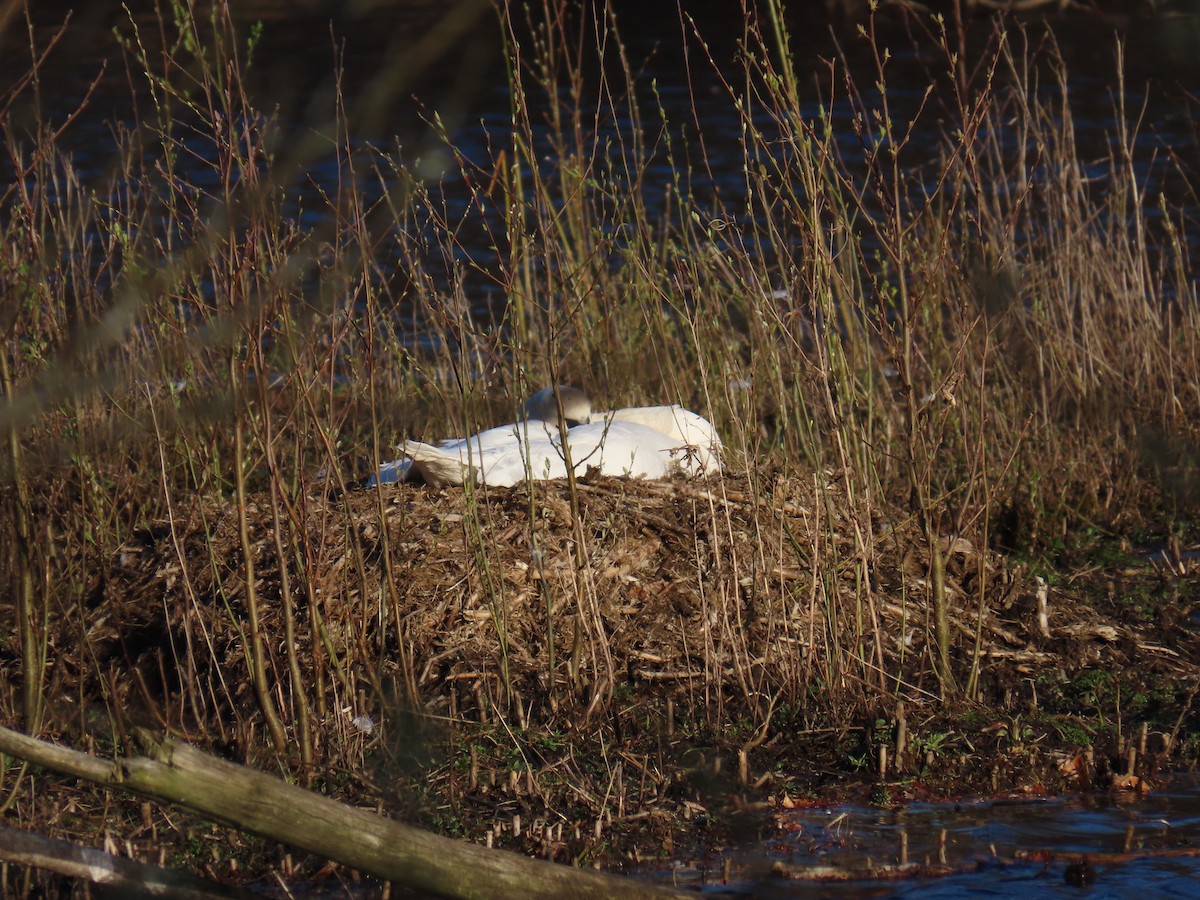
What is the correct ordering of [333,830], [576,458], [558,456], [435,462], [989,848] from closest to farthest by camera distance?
[333,830], [989,848], [435,462], [558,456], [576,458]

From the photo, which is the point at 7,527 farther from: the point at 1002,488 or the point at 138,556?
the point at 1002,488

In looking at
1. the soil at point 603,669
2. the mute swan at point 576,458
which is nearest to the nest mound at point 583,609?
the soil at point 603,669

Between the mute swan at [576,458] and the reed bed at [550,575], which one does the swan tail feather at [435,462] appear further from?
the reed bed at [550,575]

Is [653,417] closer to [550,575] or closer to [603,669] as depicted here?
[550,575]

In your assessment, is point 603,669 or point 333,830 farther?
point 603,669

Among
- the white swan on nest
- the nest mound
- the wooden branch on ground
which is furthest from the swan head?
the wooden branch on ground

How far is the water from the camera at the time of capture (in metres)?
3.66

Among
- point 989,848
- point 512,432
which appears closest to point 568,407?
point 512,432

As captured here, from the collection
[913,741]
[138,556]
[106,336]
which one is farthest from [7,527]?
[106,336]

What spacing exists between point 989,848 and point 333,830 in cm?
193

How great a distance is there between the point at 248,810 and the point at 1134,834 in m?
2.49

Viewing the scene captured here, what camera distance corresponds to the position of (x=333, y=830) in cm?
279

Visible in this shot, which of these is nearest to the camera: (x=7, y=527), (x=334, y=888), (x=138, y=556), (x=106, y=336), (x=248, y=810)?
(x=106, y=336)

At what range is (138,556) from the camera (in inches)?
217
